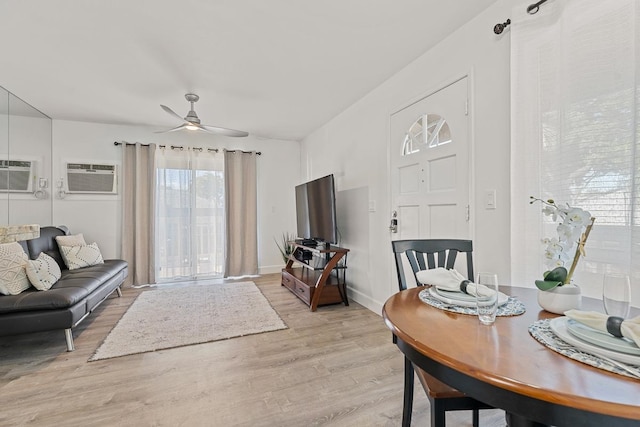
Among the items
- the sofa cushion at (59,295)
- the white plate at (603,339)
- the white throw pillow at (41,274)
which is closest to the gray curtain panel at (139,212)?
the sofa cushion at (59,295)

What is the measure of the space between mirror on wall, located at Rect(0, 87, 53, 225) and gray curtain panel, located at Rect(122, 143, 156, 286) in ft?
3.01

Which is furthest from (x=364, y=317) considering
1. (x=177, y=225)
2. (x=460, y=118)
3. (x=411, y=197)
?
(x=177, y=225)

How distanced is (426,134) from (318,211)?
1.68m

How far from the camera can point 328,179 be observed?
3420mm

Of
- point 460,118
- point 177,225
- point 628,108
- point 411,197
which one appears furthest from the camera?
point 177,225

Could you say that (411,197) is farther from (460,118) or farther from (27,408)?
(27,408)

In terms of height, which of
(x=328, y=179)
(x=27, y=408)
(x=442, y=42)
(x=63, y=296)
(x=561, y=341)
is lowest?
(x=27, y=408)

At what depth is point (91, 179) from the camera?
4.33m

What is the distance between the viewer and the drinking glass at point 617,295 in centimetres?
82

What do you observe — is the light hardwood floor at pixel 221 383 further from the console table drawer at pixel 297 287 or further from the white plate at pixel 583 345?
the white plate at pixel 583 345

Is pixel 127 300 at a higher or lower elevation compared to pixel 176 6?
lower

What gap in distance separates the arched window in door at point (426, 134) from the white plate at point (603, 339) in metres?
1.76

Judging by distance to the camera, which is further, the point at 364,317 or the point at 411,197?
the point at 364,317

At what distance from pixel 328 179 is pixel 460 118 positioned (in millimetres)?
1593
